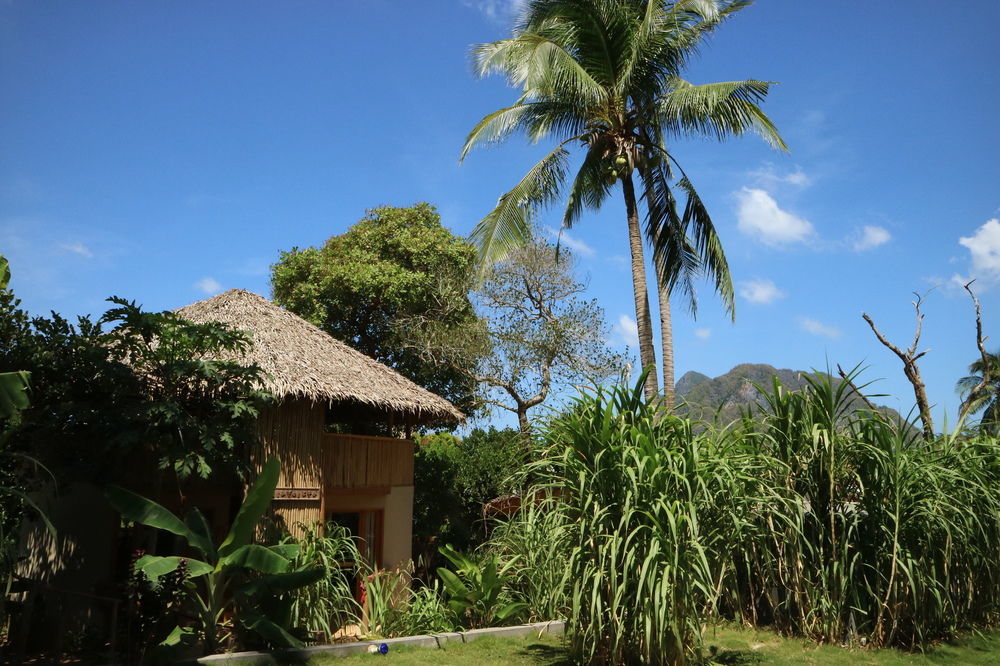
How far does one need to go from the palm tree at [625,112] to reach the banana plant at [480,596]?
17.9 feet

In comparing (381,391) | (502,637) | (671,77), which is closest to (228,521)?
(381,391)

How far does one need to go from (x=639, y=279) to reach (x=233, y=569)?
9.48 metres

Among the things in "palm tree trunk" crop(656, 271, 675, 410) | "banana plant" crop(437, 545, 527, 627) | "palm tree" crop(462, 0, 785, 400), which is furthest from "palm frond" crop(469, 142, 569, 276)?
"banana plant" crop(437, 545, 527, 627)

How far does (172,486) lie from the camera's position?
10.8m

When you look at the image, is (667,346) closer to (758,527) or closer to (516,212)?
(516,212)

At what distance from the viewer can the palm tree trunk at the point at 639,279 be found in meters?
15.2

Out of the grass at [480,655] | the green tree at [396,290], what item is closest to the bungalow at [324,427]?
the grass at [480,655]

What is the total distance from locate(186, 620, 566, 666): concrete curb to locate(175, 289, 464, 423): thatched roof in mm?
3444

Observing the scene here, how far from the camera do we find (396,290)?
796 inches

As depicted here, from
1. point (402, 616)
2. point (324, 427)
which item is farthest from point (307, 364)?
point (402, 616)

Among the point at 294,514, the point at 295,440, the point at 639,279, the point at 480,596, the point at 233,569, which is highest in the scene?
the point at 639,279

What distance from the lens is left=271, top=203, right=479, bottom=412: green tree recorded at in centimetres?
2031

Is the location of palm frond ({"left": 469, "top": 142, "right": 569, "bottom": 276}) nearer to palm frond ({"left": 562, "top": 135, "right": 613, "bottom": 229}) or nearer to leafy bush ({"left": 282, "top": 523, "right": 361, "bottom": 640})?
palm frond ({"left": 562, "top": 135, "right": 613, "bottom": 229})

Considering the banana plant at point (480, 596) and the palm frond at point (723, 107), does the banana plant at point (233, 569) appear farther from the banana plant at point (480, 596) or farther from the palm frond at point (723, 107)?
the palm frond at point (723, 107)
